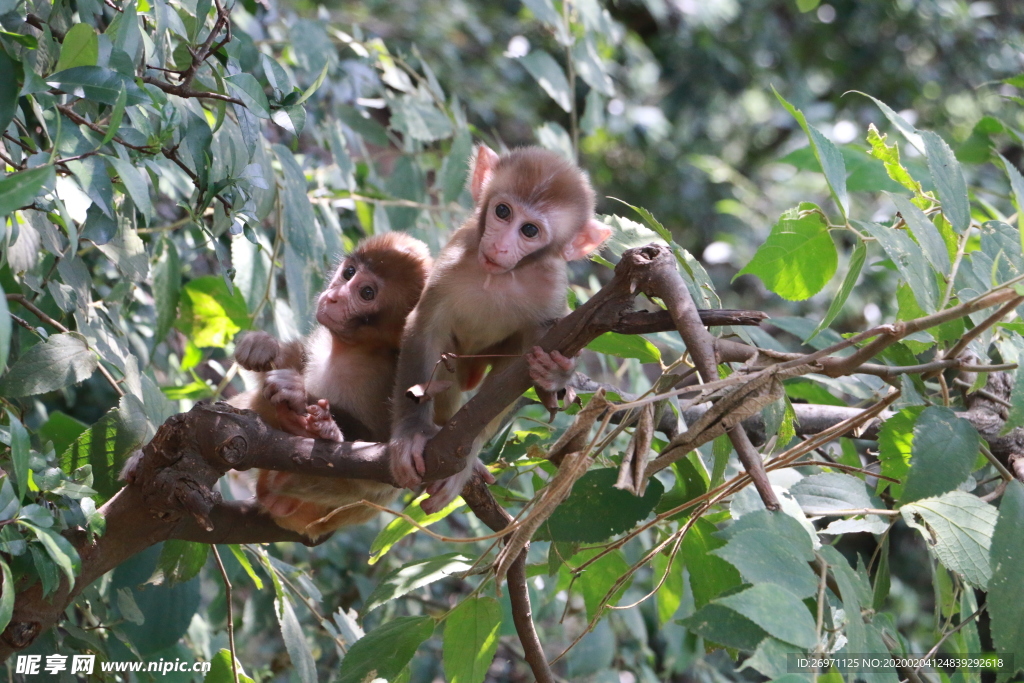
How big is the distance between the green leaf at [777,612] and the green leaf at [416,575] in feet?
3.59

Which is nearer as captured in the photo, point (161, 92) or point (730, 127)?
point (161, 92)

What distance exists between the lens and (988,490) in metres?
2.48

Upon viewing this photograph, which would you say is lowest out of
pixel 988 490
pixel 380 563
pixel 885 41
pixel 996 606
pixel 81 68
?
pixel 380 563

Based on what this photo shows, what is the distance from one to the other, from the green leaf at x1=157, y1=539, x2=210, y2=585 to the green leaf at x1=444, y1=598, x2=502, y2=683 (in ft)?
3.02

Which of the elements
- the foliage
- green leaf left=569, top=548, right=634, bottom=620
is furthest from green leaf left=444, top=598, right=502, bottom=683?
green leaf left=569, top=548, right=634, bottom=620

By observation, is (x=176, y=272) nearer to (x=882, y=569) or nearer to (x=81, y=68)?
(x=81, y=68)

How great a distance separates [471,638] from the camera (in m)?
1.90

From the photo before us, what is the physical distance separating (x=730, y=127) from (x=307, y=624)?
6699mm

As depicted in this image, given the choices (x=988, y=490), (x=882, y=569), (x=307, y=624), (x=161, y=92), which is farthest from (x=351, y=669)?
(x=307, y=624)

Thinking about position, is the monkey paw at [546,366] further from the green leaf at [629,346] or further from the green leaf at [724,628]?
the green leaf at [724,628]

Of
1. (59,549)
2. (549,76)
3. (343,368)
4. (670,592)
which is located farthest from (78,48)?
(549,76)

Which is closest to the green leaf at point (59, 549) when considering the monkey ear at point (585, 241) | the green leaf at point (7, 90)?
the green leaf at point (7, 90)

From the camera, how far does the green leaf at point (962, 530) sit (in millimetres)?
1645

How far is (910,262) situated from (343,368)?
1.59m
